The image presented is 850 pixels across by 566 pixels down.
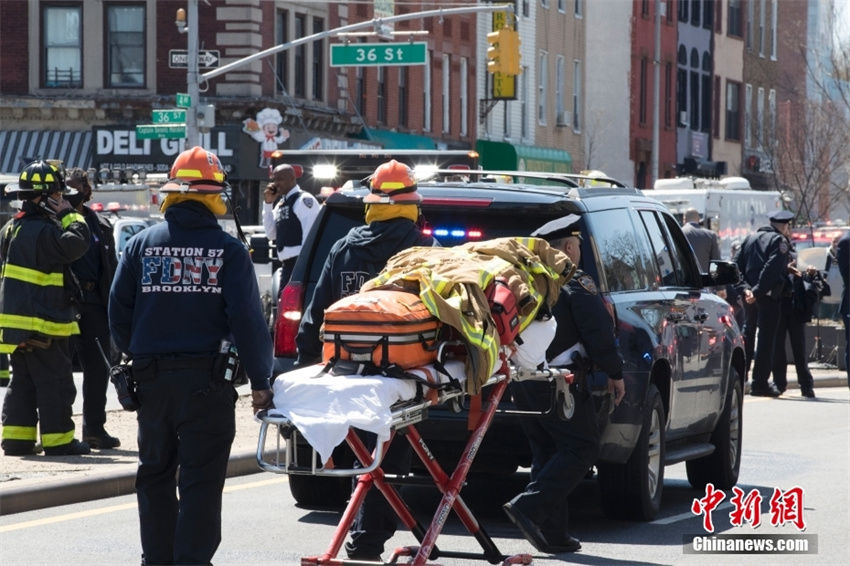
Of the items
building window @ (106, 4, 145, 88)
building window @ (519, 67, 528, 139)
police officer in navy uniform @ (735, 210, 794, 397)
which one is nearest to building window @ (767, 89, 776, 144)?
building window @ (519, 67, 528, 139)

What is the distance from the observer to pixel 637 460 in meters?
10.1

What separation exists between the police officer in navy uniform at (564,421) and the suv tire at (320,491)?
5.75 ft

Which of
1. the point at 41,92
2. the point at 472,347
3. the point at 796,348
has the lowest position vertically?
the point at 796,348

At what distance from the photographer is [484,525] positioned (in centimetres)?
1020

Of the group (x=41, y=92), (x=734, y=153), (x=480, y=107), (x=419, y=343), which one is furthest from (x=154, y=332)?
(x=734, y=153)

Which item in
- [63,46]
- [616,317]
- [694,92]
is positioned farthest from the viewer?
[694,92]

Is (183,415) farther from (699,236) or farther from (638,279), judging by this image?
(699,236)

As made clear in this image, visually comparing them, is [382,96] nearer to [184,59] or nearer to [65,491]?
[184,59]

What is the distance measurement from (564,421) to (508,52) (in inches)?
1055

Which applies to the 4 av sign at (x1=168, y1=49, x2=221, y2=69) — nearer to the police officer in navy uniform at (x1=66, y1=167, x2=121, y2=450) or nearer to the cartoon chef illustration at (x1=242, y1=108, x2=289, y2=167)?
the cartoon chef illustration at (x1=242, y1=108, x2=289, y2=167)

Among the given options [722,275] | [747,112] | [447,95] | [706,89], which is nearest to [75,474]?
[722,275]

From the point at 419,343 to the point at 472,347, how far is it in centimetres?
30

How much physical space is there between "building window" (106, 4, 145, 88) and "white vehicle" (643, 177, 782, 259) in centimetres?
1188

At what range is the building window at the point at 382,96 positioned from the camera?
46.9 meters
